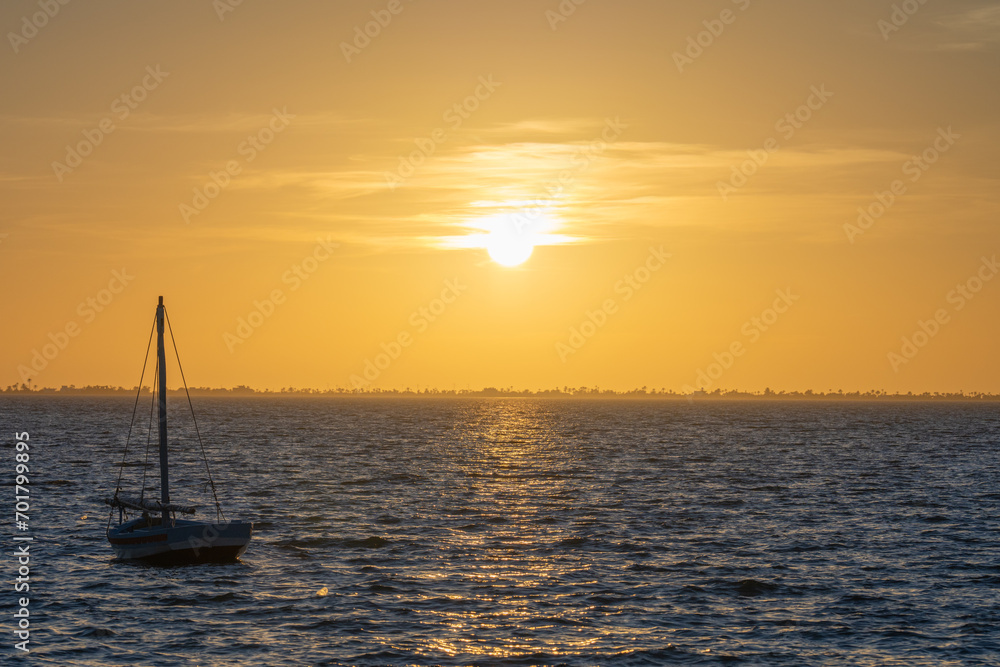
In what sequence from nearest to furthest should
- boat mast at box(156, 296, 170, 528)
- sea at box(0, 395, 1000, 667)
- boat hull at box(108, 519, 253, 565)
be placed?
sea at box(0, 395, 1000, 667) → boat hull at box(108, 519, 253, 565) → boat mast at box(156, 296, 170, 528)

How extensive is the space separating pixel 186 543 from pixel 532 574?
16.2 meters

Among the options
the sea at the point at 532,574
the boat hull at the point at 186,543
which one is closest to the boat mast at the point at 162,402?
the boat hull at the point at 186,543

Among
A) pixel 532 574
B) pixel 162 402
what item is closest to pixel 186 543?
pixel 162 402

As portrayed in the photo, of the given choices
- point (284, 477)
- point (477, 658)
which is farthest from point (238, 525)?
point (284, 477)

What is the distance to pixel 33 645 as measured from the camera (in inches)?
1268

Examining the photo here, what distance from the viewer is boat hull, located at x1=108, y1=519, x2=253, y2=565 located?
150 feet

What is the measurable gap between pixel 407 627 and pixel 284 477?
2258 inches

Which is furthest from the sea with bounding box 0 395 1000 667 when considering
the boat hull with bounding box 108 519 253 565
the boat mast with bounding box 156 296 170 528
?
the boat mast with bounding box 156 296 170 528

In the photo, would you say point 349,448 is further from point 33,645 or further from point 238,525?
point 33,645

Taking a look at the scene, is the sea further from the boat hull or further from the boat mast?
the boat mast

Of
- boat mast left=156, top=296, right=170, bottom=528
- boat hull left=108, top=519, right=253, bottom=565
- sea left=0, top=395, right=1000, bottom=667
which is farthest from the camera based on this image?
boat mast left=156, top=296, right=170, bottom=528

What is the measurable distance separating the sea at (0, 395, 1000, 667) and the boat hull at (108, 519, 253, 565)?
0.83 meters

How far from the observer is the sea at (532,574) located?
32.5 metres

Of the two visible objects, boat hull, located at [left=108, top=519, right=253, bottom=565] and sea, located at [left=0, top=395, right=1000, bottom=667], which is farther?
boat hull, located at [left=108, top=519, right=253, bottom=565]
